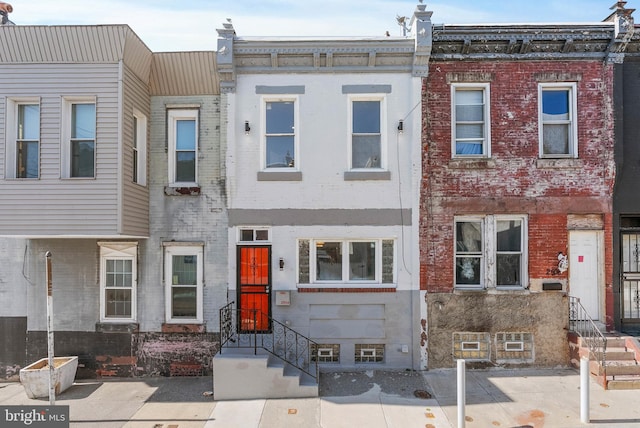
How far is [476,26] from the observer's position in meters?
9.30

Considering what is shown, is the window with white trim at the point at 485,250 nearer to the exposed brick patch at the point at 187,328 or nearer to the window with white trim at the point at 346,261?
the window with white trim at the point at 346,261

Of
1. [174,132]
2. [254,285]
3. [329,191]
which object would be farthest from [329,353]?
[174,132]

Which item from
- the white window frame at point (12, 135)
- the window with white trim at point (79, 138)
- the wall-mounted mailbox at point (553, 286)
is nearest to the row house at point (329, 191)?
the window with white trim at point (79, 138)

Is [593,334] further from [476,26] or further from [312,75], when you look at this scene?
[312,75]

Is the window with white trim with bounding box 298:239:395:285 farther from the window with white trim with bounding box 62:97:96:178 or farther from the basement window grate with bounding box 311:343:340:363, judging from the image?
the window with white trim with bounding box 62:97:96:178

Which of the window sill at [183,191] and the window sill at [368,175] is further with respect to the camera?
the window sill at [183,191]

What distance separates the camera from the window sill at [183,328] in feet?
30.3

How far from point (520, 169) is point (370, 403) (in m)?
6.35

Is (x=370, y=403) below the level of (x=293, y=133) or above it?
below

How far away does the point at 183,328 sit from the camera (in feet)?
30.3

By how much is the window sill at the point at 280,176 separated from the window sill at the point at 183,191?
5.17 feet

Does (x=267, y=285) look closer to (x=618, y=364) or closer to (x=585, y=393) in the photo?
(x=585, y=393)

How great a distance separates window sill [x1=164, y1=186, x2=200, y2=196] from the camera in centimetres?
938

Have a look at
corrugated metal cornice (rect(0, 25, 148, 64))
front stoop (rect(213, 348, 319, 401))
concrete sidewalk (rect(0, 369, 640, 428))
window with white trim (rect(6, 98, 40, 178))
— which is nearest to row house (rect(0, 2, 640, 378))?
concrete sidewalk (rect(0, 369, 640, 428))
